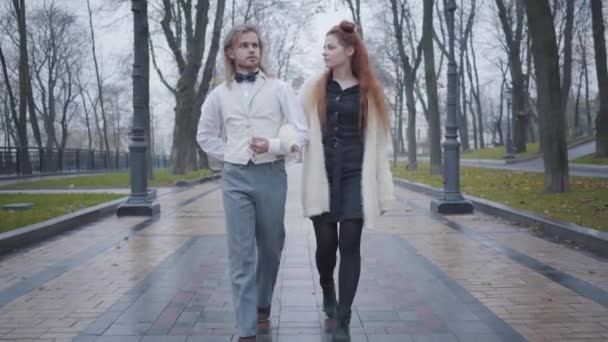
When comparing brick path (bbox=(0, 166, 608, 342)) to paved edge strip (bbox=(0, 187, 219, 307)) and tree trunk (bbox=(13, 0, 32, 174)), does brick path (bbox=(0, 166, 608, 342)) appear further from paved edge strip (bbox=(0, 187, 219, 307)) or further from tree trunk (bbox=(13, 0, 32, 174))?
tree trunk (bbox=(13, 0, 32, 174))

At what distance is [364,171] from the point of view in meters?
3.80

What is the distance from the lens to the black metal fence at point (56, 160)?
982 inches

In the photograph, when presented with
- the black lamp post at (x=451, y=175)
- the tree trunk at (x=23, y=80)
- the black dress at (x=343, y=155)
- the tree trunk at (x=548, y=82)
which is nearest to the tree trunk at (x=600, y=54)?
the tree trunk at (x=548, y=82)

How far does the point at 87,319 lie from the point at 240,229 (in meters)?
1.57

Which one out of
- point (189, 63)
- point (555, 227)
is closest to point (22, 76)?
point (189, 63)

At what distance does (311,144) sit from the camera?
12.6ft

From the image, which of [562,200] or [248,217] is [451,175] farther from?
[248,217]

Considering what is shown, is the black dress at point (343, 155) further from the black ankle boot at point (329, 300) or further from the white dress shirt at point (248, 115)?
the black ankle boot at point (329, 300)

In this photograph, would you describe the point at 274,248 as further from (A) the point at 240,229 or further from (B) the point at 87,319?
(B) the point at 87,319

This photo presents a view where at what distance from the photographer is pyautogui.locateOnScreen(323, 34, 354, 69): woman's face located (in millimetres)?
3854

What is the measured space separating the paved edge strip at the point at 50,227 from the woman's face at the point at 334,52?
5135 millimetres

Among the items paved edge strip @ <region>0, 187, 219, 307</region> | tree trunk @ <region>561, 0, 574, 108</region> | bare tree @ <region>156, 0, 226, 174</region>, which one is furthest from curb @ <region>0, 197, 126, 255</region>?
tree trunk @ <region>561, 0, 574, 108</region>

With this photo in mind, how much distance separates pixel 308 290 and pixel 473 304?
137 cm

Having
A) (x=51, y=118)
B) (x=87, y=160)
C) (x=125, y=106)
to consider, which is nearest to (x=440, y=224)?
(x=87, y=160)
